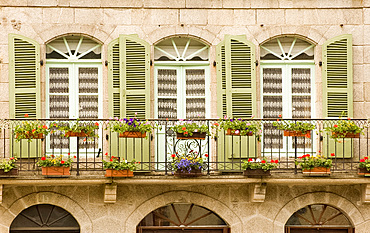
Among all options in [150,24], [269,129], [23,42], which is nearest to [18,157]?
[23,42]

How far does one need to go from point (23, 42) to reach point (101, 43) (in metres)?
1.52

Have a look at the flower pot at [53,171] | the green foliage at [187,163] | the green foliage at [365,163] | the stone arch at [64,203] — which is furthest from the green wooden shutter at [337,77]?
the flower pot at [53,171]

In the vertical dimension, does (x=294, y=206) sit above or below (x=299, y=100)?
below

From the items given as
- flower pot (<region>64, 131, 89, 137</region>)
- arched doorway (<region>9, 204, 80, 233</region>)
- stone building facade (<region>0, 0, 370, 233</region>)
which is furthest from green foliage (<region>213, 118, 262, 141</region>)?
arched doorway (<region>9, 204, 80, 233</region>)

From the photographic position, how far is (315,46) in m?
14.4

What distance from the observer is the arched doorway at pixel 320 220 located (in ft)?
45.7

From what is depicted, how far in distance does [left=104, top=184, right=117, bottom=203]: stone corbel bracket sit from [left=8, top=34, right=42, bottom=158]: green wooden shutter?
157 cm

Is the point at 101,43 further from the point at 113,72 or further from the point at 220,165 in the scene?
the point at 220,165

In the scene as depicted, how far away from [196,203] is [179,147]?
1.22m

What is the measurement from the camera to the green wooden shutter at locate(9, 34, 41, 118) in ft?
45.0

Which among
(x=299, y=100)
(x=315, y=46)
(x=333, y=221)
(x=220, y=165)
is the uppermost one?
(x=315, y=46)

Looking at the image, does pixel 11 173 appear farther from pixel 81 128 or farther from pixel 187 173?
pixel 187 173

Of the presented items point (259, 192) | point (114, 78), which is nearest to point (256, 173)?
point (259, 192)

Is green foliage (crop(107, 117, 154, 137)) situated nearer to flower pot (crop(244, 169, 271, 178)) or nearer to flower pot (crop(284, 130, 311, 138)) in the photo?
flower pot (crop(244, 169, 271, 178))
